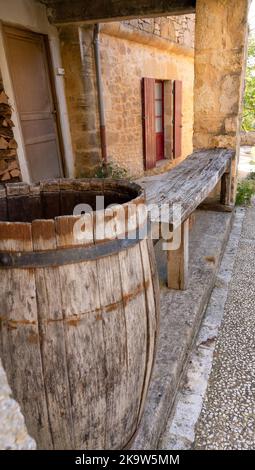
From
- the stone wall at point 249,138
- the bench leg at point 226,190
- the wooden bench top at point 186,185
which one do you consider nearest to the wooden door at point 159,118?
the stone wall at point 249,138

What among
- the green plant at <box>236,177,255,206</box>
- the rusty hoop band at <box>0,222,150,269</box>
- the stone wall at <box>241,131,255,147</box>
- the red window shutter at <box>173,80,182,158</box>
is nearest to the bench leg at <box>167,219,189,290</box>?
the rusty hoop band at <box>0,222,150,269</box>

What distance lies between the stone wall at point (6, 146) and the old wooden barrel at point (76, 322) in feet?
12.2

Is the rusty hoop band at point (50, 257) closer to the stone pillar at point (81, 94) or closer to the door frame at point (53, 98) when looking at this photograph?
the door frame at point (53, 98)

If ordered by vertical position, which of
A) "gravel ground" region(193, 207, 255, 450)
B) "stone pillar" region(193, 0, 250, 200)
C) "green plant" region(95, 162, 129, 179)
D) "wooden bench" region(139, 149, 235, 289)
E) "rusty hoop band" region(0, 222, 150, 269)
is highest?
"stone pillar" region(193, 0, 250, 200)

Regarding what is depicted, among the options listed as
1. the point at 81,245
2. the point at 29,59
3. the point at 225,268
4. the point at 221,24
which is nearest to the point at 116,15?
the point at 29,59

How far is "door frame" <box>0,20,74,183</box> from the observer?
4.31m

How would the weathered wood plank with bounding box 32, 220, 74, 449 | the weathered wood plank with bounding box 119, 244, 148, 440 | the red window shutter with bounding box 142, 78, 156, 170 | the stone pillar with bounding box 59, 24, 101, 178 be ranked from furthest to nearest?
the red window shutter with bounding box 142, 78, 156, 170, the stone pillar with bounding box 59, 24, 101, 178, the weathered wood plank with bounding box 119, 244, 148, 440, the weathered wood plank with bounding box 32, 220, 74, 449

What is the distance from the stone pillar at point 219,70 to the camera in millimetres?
3768

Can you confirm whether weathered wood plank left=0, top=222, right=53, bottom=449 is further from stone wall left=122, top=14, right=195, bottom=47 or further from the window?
the window

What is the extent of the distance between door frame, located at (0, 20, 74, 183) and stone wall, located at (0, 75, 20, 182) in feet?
0.35

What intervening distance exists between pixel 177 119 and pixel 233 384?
806 centimetres

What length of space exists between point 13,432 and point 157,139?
8672 millimetres

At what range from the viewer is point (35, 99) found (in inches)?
196

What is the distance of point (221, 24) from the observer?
12.5 feet
